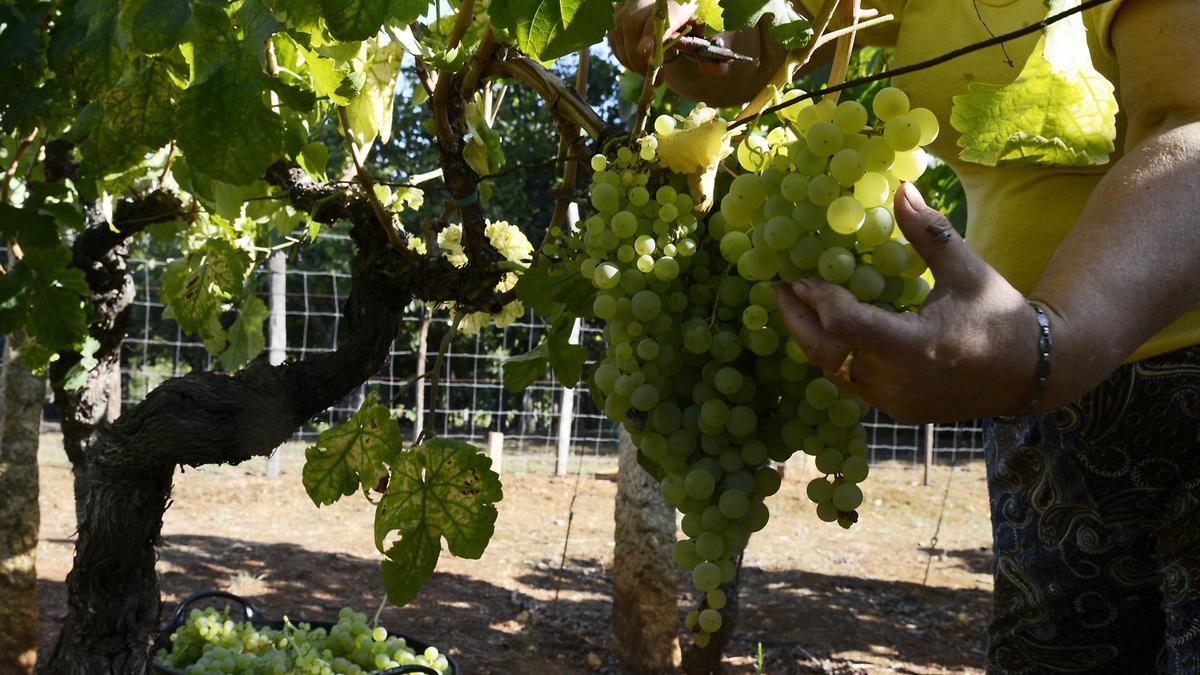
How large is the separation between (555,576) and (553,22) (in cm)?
566

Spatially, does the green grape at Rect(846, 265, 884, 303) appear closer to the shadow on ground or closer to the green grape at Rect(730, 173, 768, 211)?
the green grape at Rect(730, 173, 768, 211)

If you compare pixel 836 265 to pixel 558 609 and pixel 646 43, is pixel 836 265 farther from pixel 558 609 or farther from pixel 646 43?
pixel 558 609

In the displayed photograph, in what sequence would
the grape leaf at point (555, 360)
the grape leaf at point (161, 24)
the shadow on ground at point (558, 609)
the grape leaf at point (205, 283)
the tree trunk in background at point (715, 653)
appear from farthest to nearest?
the shadow on ground at point (558, 609) < the tree trunk in background at point (715, 653) < the grape leaf at point (205, 283) < the grape leaf at point (555, 360) < the grape leaf at point (161, 24)

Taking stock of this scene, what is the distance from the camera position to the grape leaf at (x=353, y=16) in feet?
3.17

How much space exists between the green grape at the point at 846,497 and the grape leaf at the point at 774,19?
372 millimetres

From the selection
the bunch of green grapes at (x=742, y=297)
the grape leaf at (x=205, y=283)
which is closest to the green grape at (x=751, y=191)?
the bunch of green grapes at (x=742, y=297)

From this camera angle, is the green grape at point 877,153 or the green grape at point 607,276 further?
the green grape at point 607,276

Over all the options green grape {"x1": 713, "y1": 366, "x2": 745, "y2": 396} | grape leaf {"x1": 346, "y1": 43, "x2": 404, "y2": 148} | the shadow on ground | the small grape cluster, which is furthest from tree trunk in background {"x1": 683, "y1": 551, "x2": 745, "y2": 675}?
green grape {"x1": 713, "y1": 366, "x2": 745, "y2": 396}

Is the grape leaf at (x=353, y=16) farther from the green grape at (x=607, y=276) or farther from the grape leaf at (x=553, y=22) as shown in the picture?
the green grape at (x=607, y=276)

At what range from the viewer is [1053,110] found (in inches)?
31.6

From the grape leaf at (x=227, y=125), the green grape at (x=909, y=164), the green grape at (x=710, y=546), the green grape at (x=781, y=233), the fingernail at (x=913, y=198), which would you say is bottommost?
the green grape at (x=710, y=546)

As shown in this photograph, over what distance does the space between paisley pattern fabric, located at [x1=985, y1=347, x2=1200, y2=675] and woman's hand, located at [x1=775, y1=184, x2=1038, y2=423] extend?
60cm

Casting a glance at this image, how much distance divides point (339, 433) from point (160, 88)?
1.68 feet

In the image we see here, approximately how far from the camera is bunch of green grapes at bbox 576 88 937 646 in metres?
0.75
